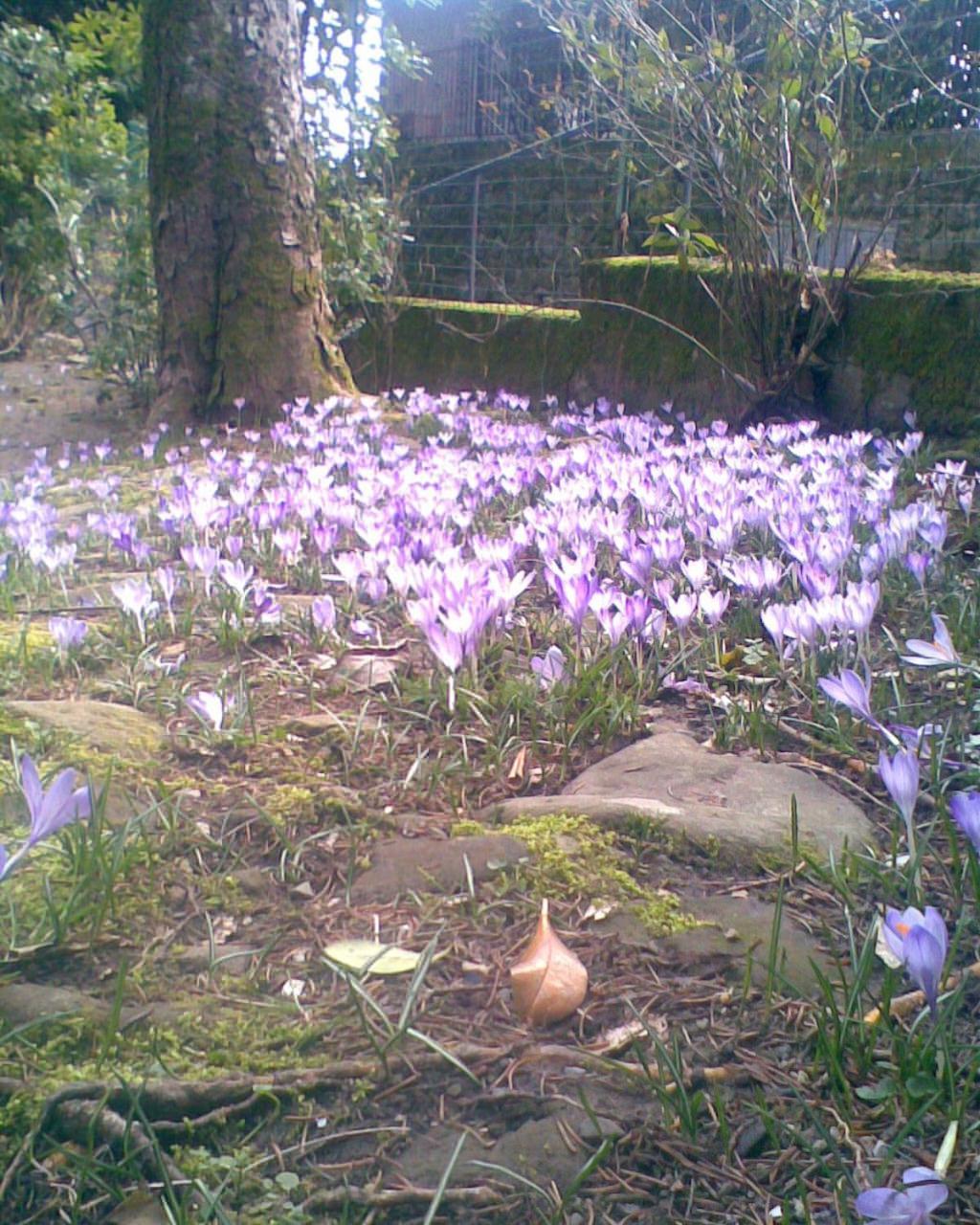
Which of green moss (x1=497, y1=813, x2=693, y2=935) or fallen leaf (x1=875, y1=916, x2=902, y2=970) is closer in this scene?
fallen leaf (x1=875, y1=916, x2=902, y2=970)

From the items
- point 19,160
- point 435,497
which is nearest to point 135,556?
point 435,497

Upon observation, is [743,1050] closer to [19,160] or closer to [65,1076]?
[65,1076]

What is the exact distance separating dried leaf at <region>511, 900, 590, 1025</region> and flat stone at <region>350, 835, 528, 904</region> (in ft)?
0.77

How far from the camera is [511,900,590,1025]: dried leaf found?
1344 millimetres

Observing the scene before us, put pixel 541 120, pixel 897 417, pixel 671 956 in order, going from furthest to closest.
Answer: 1. pixel 541 120
2. pixel 897 417
3. pixel 671 956

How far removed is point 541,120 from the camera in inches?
511

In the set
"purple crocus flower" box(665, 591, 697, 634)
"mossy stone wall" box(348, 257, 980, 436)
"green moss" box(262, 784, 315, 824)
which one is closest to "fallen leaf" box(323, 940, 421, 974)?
"green moss" box(262, 784, 315, 824)

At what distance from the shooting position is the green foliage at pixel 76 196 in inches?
320

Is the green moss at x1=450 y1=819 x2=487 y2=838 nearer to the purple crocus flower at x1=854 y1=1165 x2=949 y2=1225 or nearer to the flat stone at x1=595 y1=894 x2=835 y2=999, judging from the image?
the flat stone at x1=595 y1=894 x2=835 y2=999

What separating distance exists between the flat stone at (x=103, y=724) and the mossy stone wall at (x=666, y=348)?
3718 millimetres

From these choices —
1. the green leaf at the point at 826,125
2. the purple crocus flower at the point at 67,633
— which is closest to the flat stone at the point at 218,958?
the purple crocus flower at the point at 67,633

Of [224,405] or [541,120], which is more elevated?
[541,120]

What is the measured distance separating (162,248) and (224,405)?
93 cm

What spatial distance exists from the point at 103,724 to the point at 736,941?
123cm
